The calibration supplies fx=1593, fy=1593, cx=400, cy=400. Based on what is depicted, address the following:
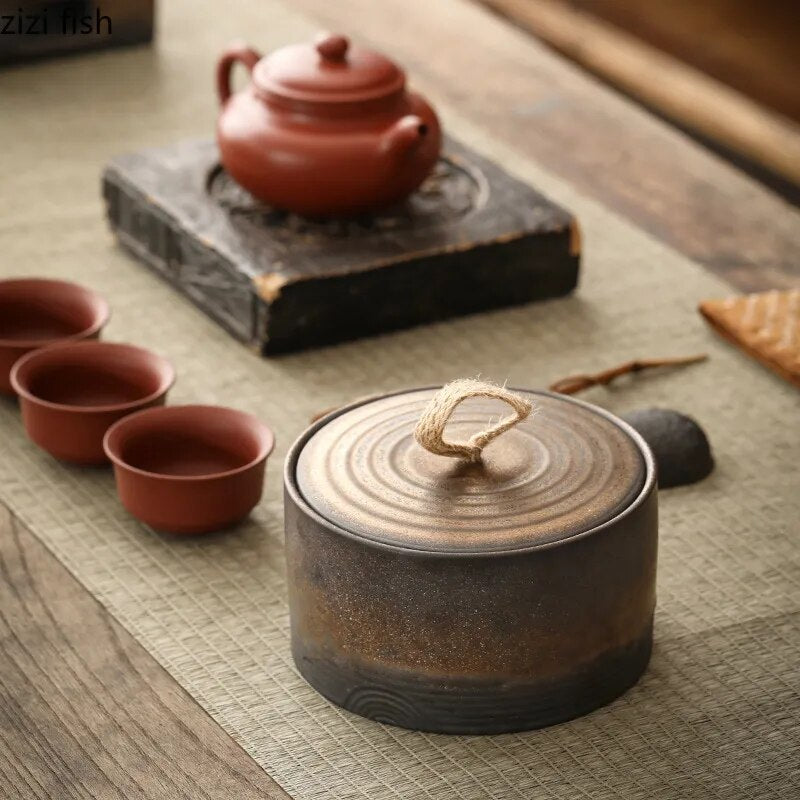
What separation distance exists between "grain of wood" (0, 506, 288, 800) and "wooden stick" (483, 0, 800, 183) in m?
1.76

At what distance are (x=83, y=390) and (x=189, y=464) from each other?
8.3 inches

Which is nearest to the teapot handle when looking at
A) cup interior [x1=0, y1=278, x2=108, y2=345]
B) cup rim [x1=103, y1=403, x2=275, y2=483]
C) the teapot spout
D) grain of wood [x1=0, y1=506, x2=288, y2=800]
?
the teapot spout

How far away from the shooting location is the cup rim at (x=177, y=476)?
5.39 ft

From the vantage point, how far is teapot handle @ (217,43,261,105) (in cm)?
232

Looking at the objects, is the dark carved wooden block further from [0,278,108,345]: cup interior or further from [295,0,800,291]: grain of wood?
[295,0,800,291]: grain of wood

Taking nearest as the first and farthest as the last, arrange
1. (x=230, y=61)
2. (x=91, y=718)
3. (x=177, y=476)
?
1. (x=91, y=718)
2. (x=177, y=476)
3. (x=230, y=61)

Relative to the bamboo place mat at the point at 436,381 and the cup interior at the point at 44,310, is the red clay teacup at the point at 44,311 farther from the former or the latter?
the bamboo place mat at the point at 436,381

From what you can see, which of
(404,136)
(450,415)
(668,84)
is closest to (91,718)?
(450,415)

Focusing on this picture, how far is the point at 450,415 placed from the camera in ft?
4.59

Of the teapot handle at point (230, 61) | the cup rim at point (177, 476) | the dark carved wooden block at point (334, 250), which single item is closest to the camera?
the cup rim at point (177, 476)

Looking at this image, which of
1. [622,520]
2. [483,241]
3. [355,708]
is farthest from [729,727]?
[483,241]

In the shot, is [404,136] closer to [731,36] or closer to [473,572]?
[473,572]

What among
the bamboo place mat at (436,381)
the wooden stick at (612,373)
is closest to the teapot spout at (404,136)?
the bamboo place mat at (436,381)

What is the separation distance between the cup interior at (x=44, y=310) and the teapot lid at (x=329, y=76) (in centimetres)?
42
